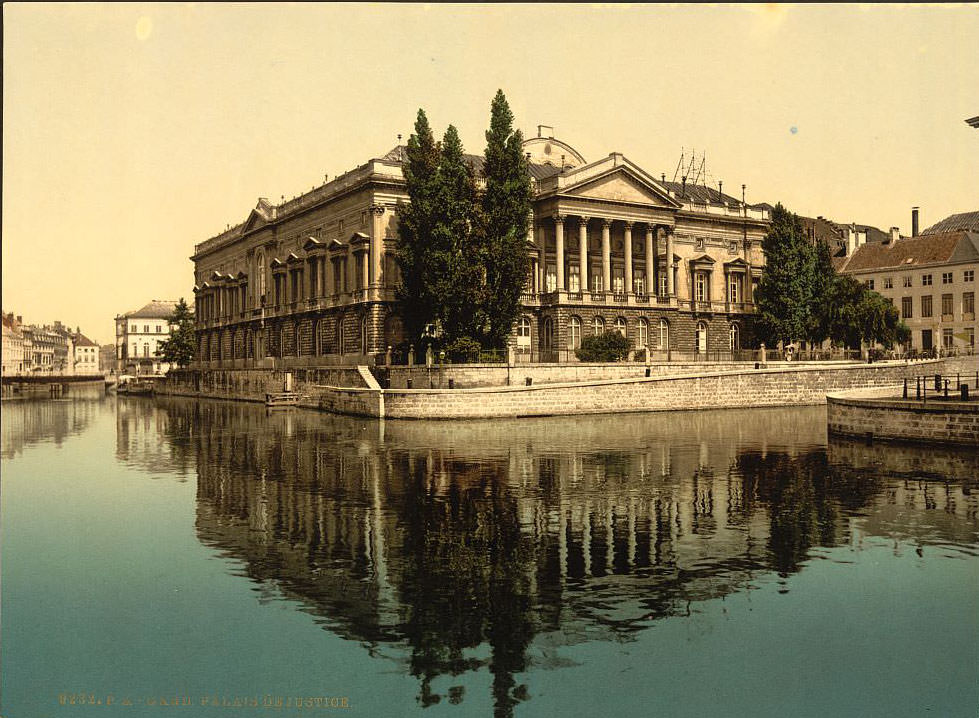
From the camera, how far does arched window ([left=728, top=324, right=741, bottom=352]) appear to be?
74375mm

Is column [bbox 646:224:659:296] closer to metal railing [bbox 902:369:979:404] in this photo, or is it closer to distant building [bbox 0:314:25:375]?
metal railing [bbox 902:369:979:404]

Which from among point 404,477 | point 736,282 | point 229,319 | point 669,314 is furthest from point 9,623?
point 229,319

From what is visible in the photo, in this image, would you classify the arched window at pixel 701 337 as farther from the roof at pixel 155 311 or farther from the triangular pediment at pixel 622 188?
the roof at pixel 155 311

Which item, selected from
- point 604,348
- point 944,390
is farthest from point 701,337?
point 944,390

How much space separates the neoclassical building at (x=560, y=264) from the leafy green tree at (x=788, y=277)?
5.25 metres

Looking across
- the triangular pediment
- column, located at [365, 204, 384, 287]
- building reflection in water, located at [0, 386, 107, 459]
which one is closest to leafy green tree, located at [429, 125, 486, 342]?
column, located at [365, 204, 384, 287]

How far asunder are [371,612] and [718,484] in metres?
13.9

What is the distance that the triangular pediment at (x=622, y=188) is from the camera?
63406mm

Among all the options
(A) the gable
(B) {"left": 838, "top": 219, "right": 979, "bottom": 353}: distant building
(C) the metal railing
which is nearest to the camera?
(C) the metal railing

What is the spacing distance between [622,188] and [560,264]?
8.52 metres

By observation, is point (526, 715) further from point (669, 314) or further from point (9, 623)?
point (669, 314)

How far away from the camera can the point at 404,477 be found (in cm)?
2506

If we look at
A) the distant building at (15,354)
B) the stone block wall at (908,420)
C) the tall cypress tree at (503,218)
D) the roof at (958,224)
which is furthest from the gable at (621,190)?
the distant building at (15,354)

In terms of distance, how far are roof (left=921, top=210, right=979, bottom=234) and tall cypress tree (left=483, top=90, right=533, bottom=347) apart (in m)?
63.1
